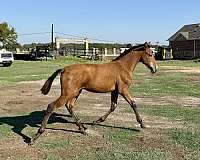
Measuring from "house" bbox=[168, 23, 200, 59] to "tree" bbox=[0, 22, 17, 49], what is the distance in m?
29.1

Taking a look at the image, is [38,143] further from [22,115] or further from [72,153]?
[22,115]

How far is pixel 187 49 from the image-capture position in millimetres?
78312

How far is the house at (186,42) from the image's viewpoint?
73.9 m

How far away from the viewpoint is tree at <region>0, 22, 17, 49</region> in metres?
73.7

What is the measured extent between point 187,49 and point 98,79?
233 ft

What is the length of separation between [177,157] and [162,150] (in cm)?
49

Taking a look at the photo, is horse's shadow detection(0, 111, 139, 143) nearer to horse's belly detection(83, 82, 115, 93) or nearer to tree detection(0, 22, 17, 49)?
horse's belly detection(83, 82, 115, 93)

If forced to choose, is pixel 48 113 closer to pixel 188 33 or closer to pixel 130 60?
pixel 130 60

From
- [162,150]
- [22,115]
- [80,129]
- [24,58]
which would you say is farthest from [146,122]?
[24,58]

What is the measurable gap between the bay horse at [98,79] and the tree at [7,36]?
216ft

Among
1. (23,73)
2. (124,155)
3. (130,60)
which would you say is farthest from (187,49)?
(124,155)

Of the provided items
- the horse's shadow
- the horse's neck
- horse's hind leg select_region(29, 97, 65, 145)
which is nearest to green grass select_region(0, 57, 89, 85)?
the horse's shadow

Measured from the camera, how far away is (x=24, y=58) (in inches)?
2456

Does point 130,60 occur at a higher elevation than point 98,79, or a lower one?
higher
